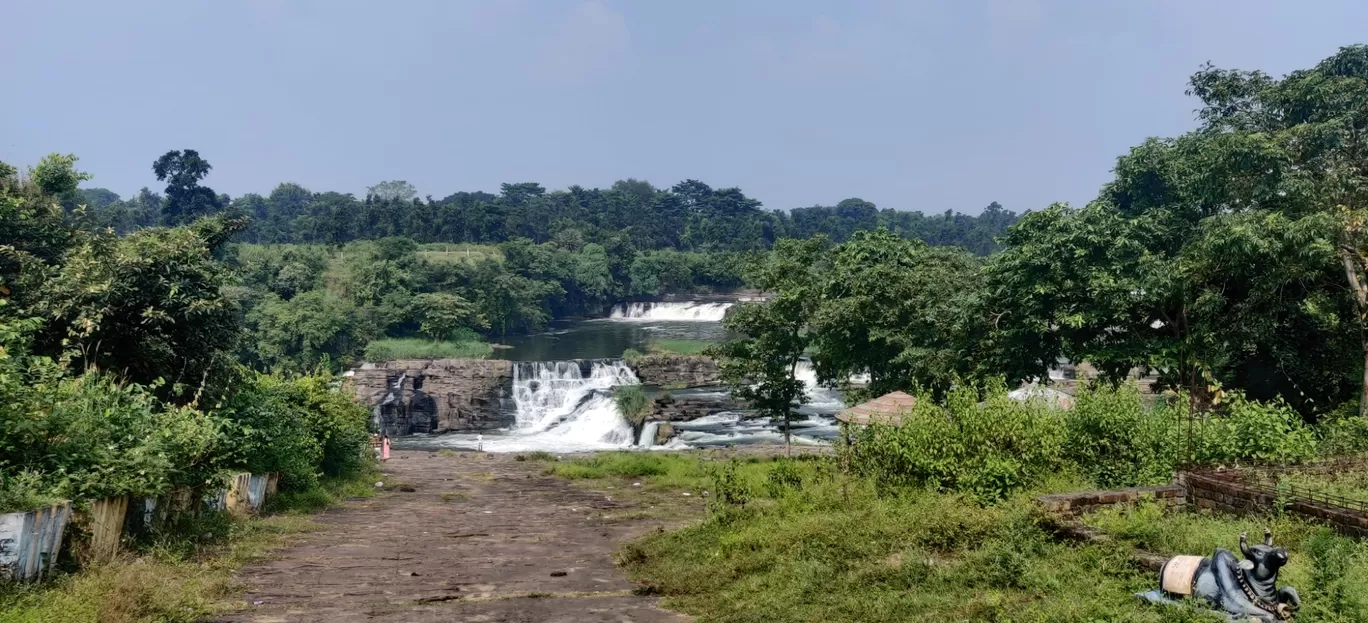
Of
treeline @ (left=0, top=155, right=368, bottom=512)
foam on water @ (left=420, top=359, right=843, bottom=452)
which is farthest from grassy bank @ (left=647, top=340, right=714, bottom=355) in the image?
treeline @ (left=0, top=155, right=368, bottom=512)


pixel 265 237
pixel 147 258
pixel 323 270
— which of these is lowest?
pixel 147 258

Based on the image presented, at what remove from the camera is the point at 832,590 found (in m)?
7.59

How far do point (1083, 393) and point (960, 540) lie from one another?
374 cm

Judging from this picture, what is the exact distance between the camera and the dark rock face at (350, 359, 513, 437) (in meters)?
41.4

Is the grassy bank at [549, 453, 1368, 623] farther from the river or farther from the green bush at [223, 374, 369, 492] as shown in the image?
the river

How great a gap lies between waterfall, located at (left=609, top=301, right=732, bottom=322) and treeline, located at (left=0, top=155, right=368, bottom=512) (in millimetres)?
51035

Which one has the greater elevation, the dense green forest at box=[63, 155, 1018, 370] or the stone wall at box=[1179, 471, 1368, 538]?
the dense green forest at box=[63, 155, 1018, 370]

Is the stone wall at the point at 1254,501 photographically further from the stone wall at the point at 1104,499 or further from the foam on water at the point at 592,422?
the foam on water at the point at 592,422

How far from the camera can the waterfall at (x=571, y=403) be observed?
36.9 meters

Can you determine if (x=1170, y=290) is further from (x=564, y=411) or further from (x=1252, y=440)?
(x=564, y=411)

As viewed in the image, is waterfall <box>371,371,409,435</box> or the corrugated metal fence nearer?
the corrugated metal fence

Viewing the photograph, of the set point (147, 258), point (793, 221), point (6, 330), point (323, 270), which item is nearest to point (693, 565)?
→ point (6, 330)

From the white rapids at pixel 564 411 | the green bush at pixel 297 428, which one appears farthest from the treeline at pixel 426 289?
the green bush at pixel 297 428

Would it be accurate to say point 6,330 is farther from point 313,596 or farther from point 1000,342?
point 1000,342
